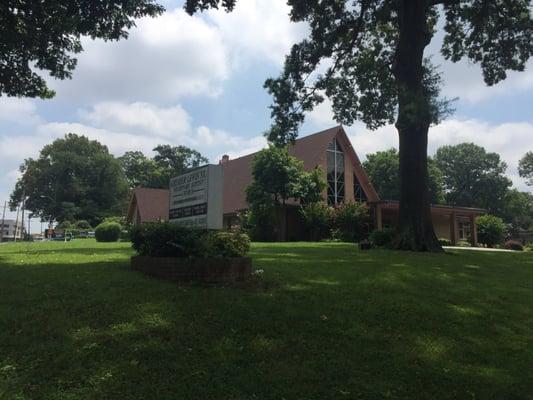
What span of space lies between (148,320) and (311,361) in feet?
6.92

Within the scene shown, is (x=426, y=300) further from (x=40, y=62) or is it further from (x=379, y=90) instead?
(x=379, y=90)

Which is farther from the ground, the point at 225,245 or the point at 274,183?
the point at 274,183

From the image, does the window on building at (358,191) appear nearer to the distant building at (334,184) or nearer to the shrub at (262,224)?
the distant building at (334,184)

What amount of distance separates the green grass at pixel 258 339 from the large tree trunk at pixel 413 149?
8.73 metres

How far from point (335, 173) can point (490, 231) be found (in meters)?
13.9

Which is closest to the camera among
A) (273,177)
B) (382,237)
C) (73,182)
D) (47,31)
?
(47,31)

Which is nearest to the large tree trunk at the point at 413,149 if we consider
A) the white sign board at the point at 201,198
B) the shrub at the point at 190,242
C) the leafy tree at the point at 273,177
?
the white sign board at the point at 201,198

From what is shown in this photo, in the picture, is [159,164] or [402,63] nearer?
[402,63]

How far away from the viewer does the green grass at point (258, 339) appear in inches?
196

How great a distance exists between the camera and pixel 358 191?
3869cm

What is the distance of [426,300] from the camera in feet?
27.8

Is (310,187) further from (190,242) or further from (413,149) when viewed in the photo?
(190,242)

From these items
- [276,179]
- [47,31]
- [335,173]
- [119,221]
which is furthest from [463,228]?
[47,31]

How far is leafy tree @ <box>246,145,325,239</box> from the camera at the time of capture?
99.0 feet
